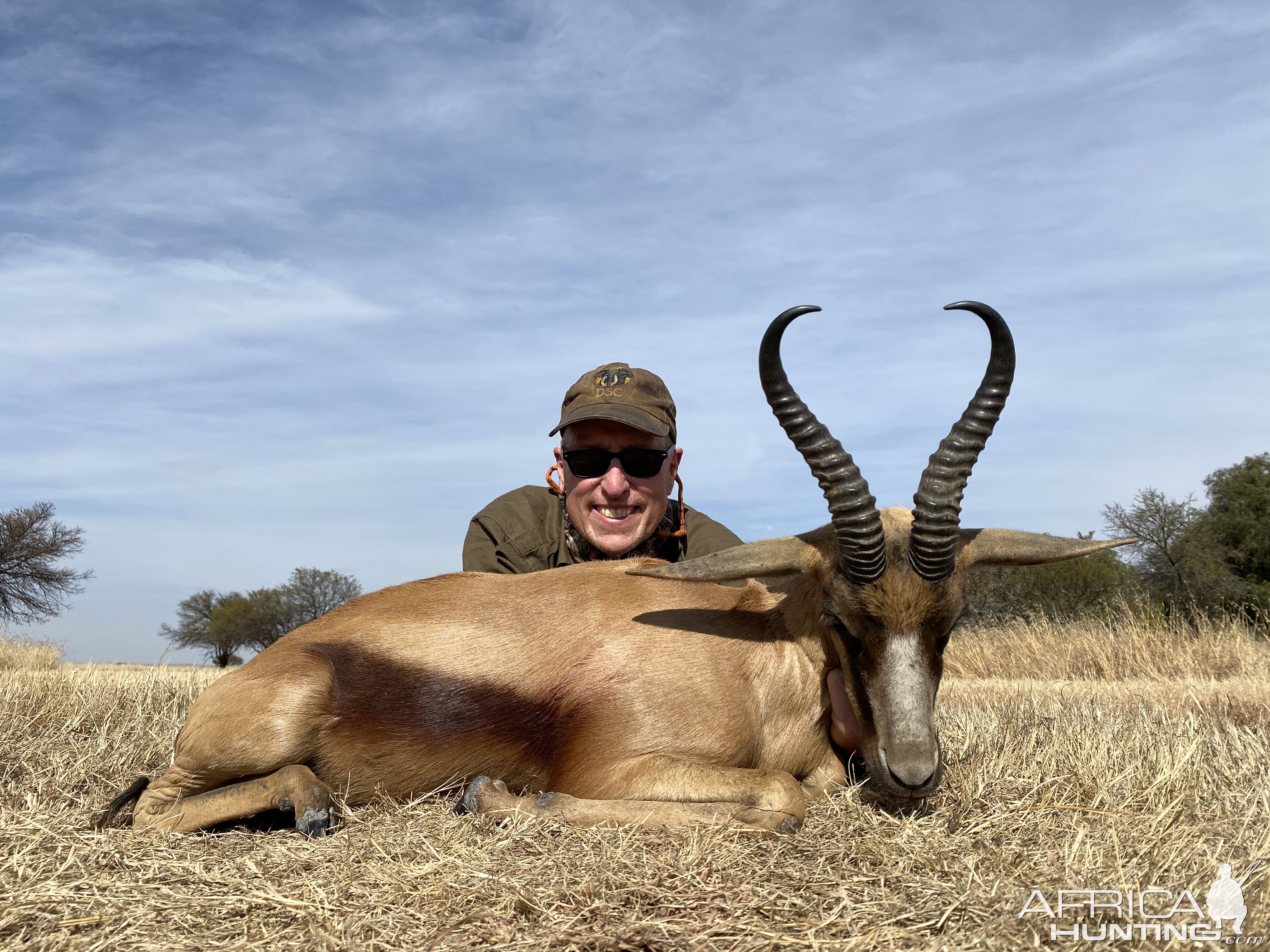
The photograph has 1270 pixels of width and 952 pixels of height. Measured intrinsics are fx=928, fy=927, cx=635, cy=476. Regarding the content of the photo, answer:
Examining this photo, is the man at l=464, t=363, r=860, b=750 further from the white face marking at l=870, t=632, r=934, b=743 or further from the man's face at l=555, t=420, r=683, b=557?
the white face marking at l=870, t=632, r=934, b=743

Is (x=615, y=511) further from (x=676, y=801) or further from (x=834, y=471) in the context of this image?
(x=676, y=801)

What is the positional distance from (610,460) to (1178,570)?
2995cm

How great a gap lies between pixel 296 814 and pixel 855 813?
256cm

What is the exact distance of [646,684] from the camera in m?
4.55

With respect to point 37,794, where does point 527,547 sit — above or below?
above

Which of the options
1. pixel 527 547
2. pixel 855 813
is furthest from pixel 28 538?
pixel 855 813

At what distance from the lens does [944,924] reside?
112 inches

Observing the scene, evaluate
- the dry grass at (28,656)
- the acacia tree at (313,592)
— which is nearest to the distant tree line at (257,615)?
the acacia tree at (313,592)

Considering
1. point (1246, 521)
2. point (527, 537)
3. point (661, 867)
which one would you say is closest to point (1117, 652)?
point (527, 537)

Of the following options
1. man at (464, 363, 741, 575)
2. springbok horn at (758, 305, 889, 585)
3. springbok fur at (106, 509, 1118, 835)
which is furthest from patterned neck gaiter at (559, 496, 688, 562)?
springbok horn at (758, 305, 889, 585)

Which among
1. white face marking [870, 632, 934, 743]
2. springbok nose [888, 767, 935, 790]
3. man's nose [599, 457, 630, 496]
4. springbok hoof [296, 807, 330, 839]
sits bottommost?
springbok hoof [296, 807, 330, 839]

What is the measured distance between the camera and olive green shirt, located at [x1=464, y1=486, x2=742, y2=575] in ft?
24.8

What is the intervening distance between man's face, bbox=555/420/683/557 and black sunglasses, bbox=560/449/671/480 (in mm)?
27

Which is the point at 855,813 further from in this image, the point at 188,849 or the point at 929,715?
the point at 188,849
